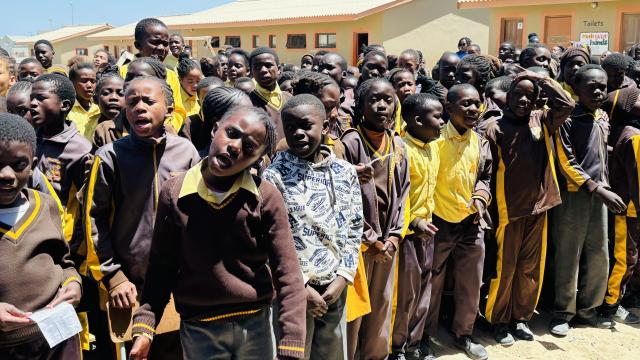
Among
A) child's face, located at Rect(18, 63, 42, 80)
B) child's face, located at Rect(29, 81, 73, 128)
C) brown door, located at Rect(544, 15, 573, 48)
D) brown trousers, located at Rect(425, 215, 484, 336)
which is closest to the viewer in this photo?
child's face, located at Rect(29, 81, 73, 128)

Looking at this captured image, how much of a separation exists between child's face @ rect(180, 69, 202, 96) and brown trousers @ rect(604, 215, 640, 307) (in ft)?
11.5

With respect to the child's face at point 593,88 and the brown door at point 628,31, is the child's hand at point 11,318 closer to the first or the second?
the child's face at point 593,88

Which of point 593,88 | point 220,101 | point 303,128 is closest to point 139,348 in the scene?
point 303,128

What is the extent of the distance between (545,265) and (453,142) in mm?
1575

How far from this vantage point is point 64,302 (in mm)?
2322

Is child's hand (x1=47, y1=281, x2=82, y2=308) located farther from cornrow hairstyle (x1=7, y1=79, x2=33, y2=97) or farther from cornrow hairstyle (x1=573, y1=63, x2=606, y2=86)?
cornrow hairstyle (x1=573, y1=63, x2=606, y2=86)

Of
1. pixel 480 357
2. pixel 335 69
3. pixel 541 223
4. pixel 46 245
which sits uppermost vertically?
pixel 335 69

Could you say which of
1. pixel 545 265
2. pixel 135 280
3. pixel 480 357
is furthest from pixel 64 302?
pixel 545 265

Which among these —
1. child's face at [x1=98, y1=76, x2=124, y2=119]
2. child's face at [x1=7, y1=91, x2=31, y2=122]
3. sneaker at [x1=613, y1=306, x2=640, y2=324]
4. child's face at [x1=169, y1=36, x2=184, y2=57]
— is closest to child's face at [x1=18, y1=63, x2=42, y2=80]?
child's face at [x1=169, y1=36, x2=184, y2=57]

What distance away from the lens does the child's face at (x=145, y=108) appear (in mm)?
2631

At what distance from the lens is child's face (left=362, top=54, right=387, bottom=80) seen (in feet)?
17.5

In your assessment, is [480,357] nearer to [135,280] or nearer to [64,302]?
[135,280]

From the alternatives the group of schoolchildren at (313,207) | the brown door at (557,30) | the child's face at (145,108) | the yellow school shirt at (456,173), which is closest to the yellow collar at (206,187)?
the group of schoolchildren at (313,207)

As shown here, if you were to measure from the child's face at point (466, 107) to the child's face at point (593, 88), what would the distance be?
1.04 meters
